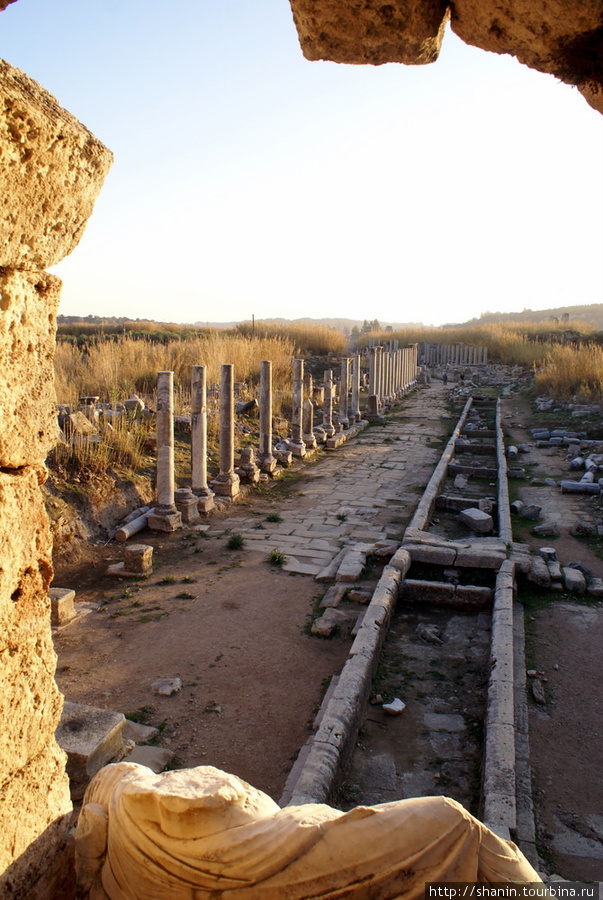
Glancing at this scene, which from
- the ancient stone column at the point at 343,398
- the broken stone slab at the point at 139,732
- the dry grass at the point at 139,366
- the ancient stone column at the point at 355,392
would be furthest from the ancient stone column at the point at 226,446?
the ancient stone column at the point at 355,392

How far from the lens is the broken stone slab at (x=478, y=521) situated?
33.6 feet

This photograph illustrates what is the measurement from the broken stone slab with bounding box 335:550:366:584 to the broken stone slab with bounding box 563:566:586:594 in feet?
7.93

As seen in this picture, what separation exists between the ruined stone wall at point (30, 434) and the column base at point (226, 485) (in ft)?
29.5

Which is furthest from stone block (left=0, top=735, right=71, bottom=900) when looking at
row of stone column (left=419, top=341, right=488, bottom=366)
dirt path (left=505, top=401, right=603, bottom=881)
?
row of stone column (left=419, top=341, right=488, bottom=366)

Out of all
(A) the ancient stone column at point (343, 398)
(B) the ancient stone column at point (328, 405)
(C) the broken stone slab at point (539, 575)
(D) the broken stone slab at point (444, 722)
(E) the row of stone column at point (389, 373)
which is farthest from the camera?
(E) the row of stone column at point (389, 373)

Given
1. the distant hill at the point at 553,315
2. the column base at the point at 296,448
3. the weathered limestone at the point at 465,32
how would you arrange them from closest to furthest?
the weathered limestone at the point at 465,32 < the column base at the point at 296,448 < the distant hill at the point at 553,315

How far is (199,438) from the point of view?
10438 mm

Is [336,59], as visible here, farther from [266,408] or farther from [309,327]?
[309,327]

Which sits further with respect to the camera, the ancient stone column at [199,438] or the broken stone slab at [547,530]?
the ancient stone column at [199,438]

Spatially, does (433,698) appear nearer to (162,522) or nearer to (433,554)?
(433,554)

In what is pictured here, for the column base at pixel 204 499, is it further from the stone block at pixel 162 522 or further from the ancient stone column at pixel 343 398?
the ancient stone column at pixel 343 398

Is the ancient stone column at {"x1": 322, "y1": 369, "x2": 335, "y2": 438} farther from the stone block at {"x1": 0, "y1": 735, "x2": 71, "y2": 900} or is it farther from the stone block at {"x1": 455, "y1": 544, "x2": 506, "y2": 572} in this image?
the stone block at {"x1": 0, "y1": 735, "x2": 71, "y2": 900}

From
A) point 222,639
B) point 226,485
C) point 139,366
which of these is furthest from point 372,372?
point 222,639

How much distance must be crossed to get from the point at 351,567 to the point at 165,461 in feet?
10.2
